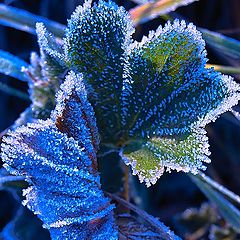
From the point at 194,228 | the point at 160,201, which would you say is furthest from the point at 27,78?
the point at 160,201

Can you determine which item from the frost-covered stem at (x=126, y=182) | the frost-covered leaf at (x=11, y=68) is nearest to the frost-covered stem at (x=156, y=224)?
the frost-covered stem at (x=126, y=182)

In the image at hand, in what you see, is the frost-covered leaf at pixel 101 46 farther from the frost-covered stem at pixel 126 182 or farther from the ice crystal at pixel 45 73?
the frost-covered stem at pixel 126 182

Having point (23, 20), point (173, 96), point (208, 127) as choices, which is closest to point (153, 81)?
point (173, 96)

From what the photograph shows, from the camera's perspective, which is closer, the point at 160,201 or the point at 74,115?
the point at 74,115

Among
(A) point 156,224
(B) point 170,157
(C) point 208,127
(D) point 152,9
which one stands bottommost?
(C) point 208,127

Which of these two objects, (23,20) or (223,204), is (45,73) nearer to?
(23,20)

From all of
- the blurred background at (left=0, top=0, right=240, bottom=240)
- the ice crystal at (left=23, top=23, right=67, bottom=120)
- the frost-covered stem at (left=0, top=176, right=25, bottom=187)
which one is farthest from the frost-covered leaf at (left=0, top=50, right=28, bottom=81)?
the blurred background at (left=0, top=0, right=240, bottom=240)

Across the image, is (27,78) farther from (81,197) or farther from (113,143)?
(81,197)
